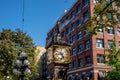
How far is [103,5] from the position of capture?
1439 centimetres

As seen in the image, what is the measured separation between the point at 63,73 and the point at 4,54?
27.7 m

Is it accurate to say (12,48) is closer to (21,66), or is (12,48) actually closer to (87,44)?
(87,44)

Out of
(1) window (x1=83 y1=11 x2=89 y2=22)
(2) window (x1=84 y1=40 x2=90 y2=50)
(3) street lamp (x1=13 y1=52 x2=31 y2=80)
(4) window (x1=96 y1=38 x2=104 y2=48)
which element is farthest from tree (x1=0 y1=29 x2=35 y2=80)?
(3) street lamp (x1=13 y1=52 x2=31 y2=80)

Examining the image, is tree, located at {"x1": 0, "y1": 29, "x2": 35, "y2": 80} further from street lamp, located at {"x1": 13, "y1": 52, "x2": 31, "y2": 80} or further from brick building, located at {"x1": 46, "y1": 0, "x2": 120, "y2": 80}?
street lamp, located at {"x1": 13, "y1": 52, "x2": 31, "y2": 80}

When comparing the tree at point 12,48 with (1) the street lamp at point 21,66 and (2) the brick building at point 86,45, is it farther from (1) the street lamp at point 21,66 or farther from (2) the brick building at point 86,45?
(1) the street lamp at point 21,66

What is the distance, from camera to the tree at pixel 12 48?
3519 centimetres

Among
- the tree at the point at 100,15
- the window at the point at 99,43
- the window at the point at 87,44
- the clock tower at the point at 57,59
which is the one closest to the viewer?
the clock tower at the point at 57,59

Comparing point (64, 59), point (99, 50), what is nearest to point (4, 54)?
point (99, 50)

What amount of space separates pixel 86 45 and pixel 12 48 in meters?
16.2

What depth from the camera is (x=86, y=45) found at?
47.8 metres

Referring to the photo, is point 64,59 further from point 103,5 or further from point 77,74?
point 77,74

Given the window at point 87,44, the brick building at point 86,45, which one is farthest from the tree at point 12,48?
the window at point 87,44

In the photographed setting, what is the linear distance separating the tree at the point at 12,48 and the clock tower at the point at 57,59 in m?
25.7

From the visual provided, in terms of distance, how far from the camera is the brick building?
44.9m
